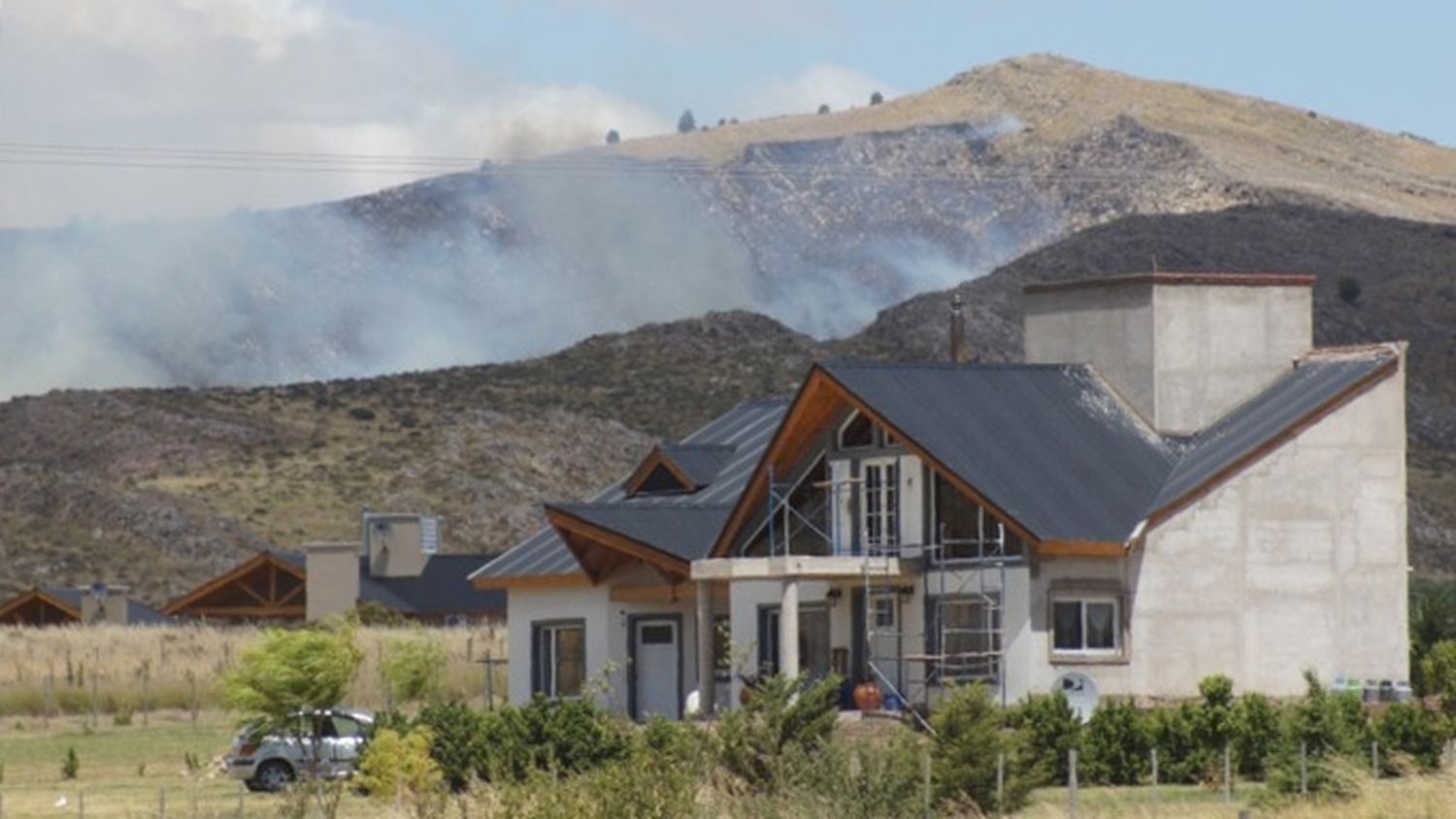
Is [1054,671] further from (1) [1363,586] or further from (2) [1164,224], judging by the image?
(2) [1164,224]

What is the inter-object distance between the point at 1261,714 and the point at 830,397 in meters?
14.3

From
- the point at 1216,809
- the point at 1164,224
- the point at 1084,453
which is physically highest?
the point at 1164,224

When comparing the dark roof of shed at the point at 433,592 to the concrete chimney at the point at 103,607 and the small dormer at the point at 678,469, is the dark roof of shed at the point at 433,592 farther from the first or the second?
the small dormer at the point at 678,469

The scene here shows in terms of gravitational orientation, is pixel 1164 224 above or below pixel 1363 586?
above

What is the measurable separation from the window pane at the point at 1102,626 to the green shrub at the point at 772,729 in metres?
12.5

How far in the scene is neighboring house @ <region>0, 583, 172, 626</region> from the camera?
4023 inches

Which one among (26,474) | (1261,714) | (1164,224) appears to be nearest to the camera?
(1261,714)

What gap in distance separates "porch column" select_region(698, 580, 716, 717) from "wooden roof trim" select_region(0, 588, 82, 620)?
4666 cm

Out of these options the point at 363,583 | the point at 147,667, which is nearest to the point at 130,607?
the point at 363,583

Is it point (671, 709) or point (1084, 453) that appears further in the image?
point (671, 709)

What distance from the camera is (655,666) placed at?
219ft

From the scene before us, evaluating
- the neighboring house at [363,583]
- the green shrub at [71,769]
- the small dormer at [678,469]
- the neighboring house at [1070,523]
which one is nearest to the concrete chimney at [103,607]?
the neighboring house at [363,583]

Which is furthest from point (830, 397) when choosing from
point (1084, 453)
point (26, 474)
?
point (26, 474)

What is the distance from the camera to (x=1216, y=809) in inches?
1545
